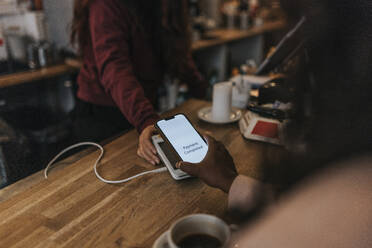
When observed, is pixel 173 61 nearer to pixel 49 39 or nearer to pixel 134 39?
pixel 134 39

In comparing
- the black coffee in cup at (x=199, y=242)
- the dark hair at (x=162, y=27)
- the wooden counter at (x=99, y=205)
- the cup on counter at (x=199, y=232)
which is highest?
the dark hair at (x=162, y=27)

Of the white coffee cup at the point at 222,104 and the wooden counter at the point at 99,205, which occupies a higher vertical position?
the white coffee cup at the point at 222,104

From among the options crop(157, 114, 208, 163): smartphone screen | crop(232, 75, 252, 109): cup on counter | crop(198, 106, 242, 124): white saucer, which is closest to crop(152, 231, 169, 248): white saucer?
crop(157, 114, 208, 163): smartphone screen

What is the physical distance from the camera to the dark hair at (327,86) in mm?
333

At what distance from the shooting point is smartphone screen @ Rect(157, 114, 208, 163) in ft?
2.67

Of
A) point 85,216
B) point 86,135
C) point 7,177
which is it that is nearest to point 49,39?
point 86,135

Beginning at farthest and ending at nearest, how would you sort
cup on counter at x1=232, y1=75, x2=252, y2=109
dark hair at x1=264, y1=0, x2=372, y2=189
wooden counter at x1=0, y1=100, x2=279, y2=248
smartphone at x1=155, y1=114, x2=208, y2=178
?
cup on counter at x1=232, y1=75, x2=252, y2=109 < smartphone at x1=155, y1=114, x2=208, y2=178 < wooden counter at x1=0, y1=100, x2=279, y2=248 < dark hair at x1=264, y1=0, x2=372, y2=189

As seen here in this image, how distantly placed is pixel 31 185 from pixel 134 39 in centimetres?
80

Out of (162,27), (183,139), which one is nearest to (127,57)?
(162,27)

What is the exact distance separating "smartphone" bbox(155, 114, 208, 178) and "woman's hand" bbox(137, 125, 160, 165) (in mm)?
90

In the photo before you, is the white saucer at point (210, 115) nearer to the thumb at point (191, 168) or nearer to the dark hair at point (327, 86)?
the thumb at point (191, 168)

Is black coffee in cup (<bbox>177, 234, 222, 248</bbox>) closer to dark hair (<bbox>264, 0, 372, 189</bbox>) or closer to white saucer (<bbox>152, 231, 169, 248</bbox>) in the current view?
white saucer (<bbox>152, 231, 169, 248</bbox>)

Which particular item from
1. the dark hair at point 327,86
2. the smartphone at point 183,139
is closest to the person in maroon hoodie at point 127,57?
the smartphone at point 183,139

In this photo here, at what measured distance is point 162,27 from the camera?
1505 millimetres
